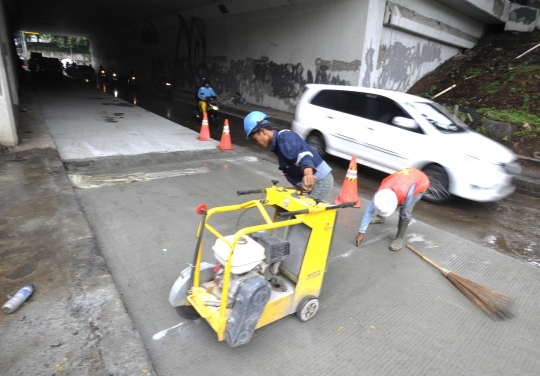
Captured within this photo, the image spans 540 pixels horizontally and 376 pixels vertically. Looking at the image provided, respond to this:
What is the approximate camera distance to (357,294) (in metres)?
3.27

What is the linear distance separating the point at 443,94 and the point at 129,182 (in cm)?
1290

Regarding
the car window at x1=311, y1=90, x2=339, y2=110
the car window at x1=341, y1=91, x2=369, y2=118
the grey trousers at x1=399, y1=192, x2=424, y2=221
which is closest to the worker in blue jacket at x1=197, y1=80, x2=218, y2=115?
the car window at x1=311, y1=90, x2=339, y2=110

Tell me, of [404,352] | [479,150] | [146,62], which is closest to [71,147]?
[404,352]

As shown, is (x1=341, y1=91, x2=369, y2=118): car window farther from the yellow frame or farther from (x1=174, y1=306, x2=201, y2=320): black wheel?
(x1=174, y1=306, x2=201, y2=320): black wheel

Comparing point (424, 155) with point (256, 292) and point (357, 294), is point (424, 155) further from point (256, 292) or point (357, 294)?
point (256, 292)

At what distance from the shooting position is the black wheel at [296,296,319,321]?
2758 millimetres

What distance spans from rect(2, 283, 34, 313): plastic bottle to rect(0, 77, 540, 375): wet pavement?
0.17 feet

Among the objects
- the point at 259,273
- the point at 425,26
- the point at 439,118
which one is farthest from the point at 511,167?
the point at 425,26

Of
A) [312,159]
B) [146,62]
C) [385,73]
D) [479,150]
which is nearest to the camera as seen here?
[312,159]

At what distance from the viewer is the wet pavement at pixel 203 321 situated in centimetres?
239

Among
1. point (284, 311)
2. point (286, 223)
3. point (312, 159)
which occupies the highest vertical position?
point (312, 159)

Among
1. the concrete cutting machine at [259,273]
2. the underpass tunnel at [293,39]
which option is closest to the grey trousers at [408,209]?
the concrete cutting machine at [259,273]

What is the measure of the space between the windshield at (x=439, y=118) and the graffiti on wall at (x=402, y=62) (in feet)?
21.3

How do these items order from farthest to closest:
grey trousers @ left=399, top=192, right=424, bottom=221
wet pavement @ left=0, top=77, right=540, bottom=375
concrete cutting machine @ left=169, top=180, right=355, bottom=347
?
grey trousers @ left=399, top=192, right=424, bottom=221
wet pavement @ left=0, top=77, right=540, bottom=375
concrete cutting machine @ left=169, top=180, right=355, bottom=347
